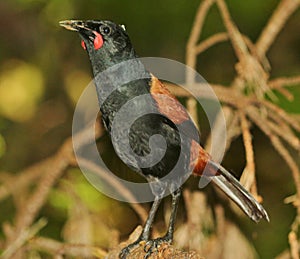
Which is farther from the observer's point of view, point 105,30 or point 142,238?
point 142,238

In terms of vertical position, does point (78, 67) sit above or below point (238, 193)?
below

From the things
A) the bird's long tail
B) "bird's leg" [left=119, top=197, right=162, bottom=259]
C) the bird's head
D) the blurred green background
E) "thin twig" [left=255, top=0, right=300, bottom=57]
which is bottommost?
the blurred green background

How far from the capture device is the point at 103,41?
2420mm

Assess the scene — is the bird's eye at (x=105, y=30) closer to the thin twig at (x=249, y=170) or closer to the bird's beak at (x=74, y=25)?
the bird's beak at (x=74, y=25)

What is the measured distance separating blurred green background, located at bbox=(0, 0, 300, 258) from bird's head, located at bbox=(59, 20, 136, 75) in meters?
1.61

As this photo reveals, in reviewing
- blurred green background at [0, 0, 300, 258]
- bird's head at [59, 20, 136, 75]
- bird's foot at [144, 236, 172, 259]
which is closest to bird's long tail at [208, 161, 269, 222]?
bird's foot at [144, 236, 172, 259]

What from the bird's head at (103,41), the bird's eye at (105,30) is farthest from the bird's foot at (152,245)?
the bird's eye at (105,30)

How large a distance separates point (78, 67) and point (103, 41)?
87.1 inches

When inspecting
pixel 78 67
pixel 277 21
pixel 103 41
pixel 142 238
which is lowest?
pixel 78 67

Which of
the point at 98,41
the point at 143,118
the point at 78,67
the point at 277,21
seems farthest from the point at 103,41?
the point at 78,67

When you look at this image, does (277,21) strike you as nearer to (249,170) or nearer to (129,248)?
(249,170)

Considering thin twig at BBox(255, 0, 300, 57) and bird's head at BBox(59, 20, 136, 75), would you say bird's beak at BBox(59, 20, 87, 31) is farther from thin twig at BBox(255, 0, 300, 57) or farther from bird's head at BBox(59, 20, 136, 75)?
thin twig at BBox(255, 0, 300, 57)

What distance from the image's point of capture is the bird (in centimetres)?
242

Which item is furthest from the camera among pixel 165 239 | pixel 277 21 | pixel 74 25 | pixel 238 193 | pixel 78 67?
pixel 78 67
